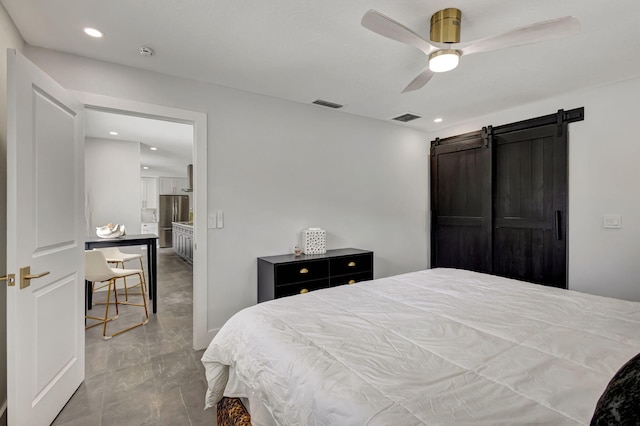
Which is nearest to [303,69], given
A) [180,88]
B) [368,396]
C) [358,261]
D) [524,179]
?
[180,88]

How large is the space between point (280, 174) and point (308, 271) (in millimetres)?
1079

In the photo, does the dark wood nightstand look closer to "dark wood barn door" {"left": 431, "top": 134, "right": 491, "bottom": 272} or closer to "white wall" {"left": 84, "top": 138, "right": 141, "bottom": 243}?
"dark wood barn door" {"left": 431, "top": 134, "right": 491, "bottom": 272}

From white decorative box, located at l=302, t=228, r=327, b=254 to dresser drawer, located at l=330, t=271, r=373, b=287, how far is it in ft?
1.11

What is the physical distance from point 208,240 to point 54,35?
1.83m

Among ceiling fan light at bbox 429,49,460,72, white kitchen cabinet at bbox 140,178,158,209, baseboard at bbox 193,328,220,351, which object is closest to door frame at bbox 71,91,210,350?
baseboard at bbox 193,328,220,351

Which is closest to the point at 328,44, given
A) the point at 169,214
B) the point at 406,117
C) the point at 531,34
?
the point at 531,34

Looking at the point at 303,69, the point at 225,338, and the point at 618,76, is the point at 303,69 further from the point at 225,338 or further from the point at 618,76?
the point at 618,76

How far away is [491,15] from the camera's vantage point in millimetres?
1857

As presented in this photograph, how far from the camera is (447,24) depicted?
1818mm

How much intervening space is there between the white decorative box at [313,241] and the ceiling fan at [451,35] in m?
1.97

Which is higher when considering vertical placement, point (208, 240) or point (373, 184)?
point (373, 184)

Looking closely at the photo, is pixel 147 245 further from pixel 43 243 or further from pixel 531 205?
pixel 531 205

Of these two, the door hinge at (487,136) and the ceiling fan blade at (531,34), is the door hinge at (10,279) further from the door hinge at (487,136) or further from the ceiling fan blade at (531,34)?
the door hinge at (487,136)

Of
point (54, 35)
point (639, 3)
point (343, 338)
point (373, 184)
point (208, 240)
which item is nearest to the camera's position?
point (343, 338)
